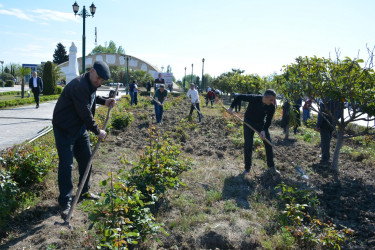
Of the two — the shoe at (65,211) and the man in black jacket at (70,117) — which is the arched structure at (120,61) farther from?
the shoe at (65,211)

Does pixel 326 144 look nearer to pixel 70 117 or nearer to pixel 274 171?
pixel 274 171

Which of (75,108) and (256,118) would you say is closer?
(75,108)

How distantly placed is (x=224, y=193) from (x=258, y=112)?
174 cm

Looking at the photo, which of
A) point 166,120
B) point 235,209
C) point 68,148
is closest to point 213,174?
point 235,209

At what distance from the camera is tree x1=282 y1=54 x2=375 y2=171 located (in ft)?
18.1

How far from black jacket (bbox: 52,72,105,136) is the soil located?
1062 mm

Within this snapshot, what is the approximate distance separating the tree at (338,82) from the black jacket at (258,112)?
49.5 inches

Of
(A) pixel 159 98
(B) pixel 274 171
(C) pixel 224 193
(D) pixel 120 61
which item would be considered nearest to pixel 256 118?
(B) pixel 274 171

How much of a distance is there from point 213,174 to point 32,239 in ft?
10.5

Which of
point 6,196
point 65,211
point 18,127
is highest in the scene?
point 18,127

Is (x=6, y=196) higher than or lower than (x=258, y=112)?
lower

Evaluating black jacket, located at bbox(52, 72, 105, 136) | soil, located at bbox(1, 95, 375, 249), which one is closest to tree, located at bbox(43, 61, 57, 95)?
soil, located at bbox(1, 95, 375, 249)

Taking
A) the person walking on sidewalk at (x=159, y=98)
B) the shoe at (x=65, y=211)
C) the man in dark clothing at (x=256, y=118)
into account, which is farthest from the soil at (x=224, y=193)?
the person walking on sidewalk at (x=159, y=98)

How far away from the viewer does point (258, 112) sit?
5.52 metres
